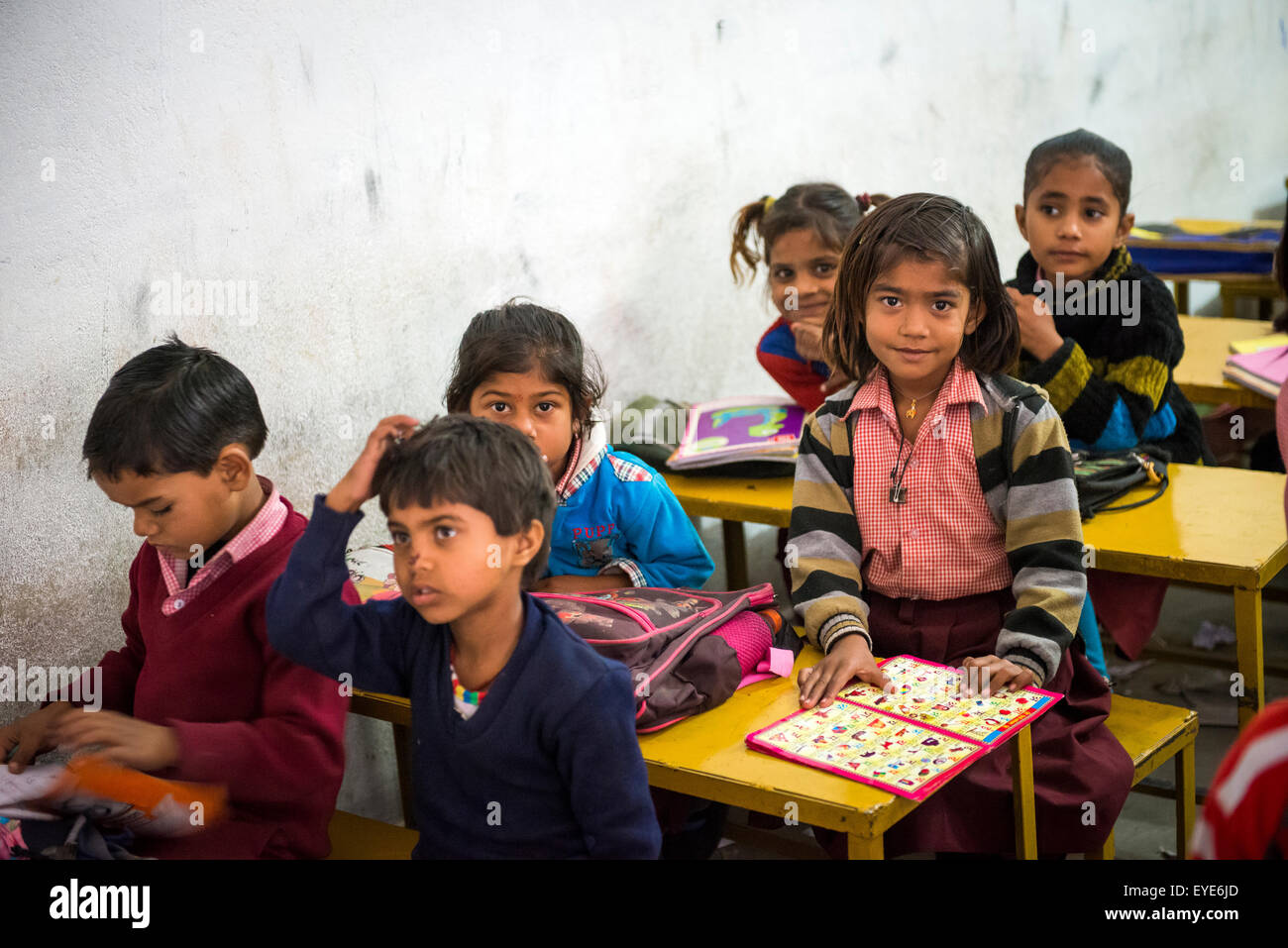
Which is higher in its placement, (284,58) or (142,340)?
(284,58)

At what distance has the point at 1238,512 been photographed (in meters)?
2.56

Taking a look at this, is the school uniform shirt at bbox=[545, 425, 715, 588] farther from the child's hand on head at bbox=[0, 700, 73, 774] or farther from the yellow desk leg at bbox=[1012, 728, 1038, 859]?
the child's hand on head at bbox=[0, 700, 73, 774]

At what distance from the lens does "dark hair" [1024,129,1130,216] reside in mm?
3178

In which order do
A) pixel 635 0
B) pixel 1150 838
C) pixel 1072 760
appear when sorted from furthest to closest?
pixel 635 0 → pixel 1150 838 → pixel 1072 760

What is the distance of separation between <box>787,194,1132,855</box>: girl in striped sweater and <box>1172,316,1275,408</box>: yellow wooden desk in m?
1.53

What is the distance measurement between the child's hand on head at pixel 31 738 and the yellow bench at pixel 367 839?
0.43 metres

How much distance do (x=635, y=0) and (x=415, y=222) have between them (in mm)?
891

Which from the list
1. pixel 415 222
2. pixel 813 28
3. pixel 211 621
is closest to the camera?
pixel 211 621

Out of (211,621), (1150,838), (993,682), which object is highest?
(211,621)

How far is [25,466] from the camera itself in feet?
7.19

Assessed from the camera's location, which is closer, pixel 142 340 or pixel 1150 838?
pixel 142 340

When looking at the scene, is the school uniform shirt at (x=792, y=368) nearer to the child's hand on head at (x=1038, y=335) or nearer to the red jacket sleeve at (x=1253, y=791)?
the child's hand on head at (x=1038, y=335)
